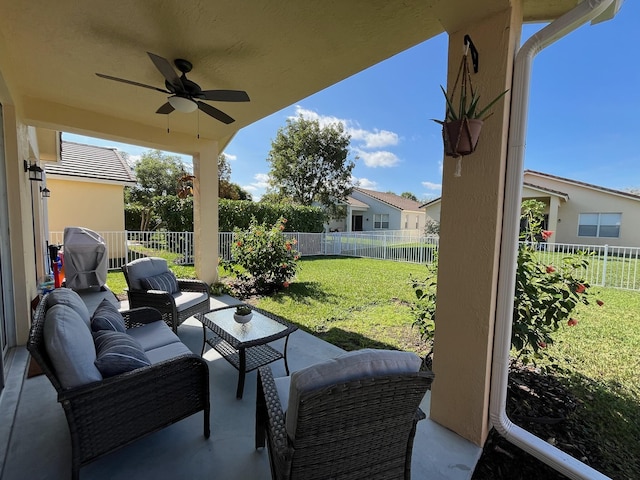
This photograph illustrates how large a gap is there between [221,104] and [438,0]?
308 cm

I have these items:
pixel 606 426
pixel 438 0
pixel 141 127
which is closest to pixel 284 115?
pixel 141 127

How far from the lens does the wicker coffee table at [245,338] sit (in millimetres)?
2496

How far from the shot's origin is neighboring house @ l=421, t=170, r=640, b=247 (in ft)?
37.6

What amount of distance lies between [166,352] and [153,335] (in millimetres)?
430

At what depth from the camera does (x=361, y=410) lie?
1235mm

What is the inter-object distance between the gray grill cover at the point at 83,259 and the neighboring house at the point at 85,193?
10.3ft

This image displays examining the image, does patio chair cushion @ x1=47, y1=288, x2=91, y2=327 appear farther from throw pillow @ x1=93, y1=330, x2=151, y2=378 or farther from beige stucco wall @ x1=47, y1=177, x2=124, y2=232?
beige stucco wall @ x1=47, y1=177, x2=124, y2=232

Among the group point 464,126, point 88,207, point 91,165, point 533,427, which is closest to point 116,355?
point 464,126

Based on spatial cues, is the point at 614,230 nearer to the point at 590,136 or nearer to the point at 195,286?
the point at 590,136

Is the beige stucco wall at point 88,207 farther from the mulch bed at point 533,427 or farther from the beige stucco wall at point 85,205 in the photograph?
the mulch bed at point 533,427

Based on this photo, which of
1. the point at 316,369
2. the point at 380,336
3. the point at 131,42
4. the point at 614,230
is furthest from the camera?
the point at 614,230

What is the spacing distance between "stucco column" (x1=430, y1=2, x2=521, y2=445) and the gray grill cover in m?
6.26

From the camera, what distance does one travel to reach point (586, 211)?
12.2m

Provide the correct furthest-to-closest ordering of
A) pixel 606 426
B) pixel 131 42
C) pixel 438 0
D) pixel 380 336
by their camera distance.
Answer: pixel 380 336
pixel 131 42
pixel 606 426
pixel 438 0
